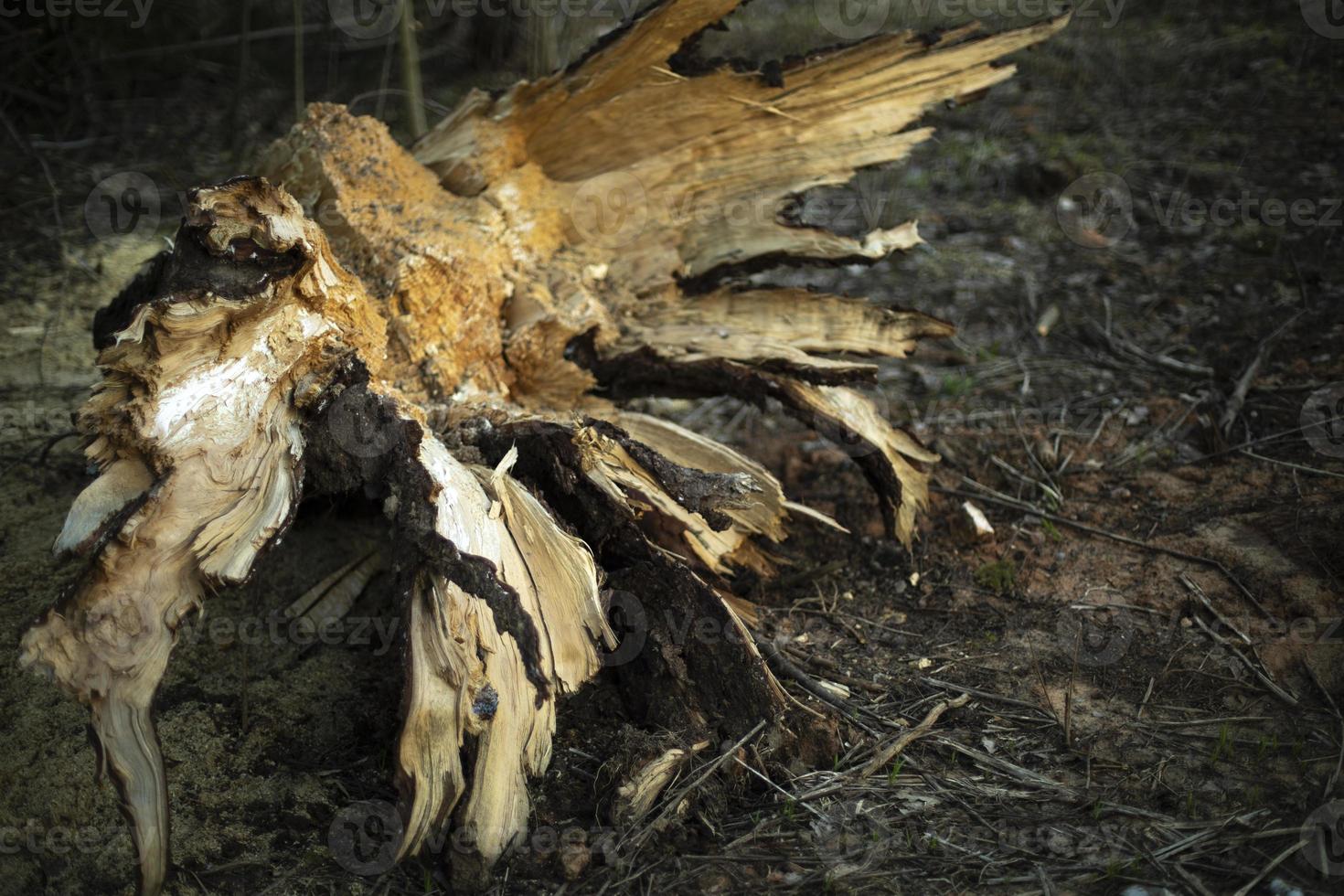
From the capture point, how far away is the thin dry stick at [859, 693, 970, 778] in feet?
7.06

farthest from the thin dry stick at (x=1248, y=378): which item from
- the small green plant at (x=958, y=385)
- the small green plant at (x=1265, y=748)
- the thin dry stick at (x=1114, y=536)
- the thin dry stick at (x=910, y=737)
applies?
the thin dry stick at (x=910, y=737)

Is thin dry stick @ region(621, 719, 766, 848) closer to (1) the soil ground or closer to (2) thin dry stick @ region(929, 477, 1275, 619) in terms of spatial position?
(1) the soil ground

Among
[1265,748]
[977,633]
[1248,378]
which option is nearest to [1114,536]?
[977,633]

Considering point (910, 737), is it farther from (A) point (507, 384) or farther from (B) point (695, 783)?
(A) point (507, 384)

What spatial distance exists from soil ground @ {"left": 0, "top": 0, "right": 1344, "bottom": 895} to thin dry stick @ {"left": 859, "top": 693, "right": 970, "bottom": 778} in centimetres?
2

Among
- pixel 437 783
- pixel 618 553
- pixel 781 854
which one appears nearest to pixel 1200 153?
pixel 618 553

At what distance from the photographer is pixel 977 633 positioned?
2.63 metres

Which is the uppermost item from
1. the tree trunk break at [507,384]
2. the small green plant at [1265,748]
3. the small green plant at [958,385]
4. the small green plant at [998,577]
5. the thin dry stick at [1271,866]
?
the tree trunk break at [507,384]

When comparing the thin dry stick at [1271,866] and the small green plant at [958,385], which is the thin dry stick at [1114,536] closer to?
the small green plant at [958,385]

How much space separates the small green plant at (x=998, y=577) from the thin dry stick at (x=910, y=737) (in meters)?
0.53

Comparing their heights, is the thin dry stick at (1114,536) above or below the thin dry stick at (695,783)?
below

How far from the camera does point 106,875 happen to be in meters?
1.95

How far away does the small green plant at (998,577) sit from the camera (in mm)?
2795

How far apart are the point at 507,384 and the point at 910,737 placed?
4.98ft
